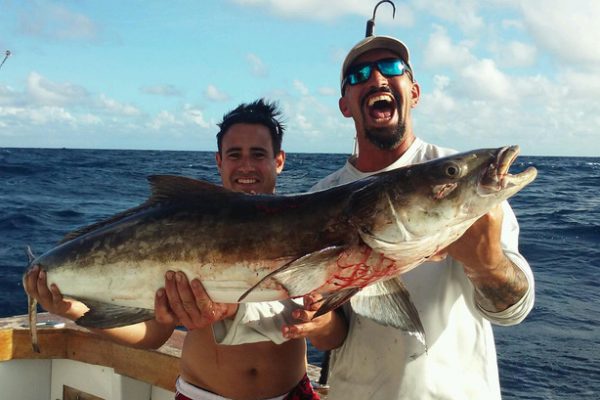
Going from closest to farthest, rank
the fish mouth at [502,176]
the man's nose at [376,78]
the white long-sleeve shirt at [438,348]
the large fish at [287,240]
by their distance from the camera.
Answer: the fish mouth at [502,176], the large fish at [287,240], the white long-sleeve shirt at [438,348], the man's nose at [376,78]

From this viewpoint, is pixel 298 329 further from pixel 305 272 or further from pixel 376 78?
pixel 376 78

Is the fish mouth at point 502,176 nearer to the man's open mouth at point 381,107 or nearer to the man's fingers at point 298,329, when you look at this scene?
the man's fingers at point 298,329

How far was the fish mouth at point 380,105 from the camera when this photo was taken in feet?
12.1

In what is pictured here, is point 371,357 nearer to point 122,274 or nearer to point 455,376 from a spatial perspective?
point 455,376

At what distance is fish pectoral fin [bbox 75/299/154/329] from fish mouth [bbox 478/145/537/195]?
1.95 m

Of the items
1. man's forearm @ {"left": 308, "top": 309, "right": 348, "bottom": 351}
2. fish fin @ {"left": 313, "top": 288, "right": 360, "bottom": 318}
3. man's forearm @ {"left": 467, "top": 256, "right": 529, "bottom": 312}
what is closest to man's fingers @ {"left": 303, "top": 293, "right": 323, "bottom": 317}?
man's forearm @ {"left": 308, "top": 309, "right": 348, "bottom": 351}

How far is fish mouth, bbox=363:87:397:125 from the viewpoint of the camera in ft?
12.1

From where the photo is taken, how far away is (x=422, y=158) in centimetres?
356

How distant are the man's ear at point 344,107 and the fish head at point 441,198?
1510mm

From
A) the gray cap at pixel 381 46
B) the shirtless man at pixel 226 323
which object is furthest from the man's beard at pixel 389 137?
the shirtless man at pixel 226 323

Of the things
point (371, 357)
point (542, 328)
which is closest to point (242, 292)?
point (371, 357)

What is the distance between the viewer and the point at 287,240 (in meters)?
2.71

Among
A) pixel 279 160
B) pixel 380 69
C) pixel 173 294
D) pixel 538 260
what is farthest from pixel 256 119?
pixel 538 260

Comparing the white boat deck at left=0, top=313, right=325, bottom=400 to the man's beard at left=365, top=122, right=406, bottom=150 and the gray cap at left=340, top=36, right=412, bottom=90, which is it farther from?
the gray cap at left=340, top=36, right=412, bottom=90
